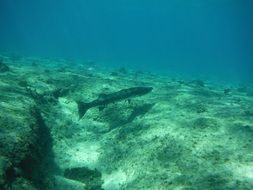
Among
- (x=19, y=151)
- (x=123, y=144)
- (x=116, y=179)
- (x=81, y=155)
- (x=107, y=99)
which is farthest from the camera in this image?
(x=107, y=99)

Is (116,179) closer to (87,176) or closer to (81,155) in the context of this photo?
(87,176)

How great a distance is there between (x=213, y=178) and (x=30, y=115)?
6957 millimetres

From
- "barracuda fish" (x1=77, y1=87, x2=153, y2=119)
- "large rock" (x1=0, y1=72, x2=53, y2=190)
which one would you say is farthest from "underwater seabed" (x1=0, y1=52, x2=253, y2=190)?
"barracuda fish" (x1=77, y1=87, x2=153, y2=119)

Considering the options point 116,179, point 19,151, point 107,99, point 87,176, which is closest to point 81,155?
point 87,176

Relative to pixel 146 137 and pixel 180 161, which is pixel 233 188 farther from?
pixel 146 137

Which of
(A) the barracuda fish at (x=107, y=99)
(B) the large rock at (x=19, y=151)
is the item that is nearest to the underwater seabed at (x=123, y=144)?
(B) the large rock at (x=19, y=151)

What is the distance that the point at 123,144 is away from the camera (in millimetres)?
13055

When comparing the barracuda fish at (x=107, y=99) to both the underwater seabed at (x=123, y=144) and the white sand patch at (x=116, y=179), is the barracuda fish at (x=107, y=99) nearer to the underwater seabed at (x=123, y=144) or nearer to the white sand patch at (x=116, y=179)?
the underwater seabed at (x=123, y=144)

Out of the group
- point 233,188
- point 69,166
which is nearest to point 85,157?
point 69,166

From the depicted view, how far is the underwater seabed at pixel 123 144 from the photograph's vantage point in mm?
8758

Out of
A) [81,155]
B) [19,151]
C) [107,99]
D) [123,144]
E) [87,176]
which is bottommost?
[87,176]

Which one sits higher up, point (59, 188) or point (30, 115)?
point (30, 115)

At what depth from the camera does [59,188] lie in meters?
9.23

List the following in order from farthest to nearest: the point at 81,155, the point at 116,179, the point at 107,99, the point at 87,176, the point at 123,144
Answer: the point at 107,99, the point at 123,144, the point at 81,155, the point at 87,176, the point at 116,179
